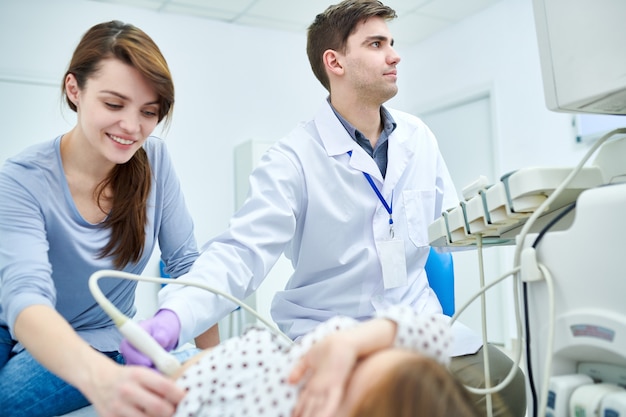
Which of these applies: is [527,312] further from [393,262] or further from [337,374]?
[393,262]

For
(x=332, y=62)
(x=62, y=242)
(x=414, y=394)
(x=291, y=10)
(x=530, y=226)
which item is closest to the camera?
(x=414, y=394)

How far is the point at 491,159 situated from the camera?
164 inches

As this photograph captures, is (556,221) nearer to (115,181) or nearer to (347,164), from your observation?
(347,164)

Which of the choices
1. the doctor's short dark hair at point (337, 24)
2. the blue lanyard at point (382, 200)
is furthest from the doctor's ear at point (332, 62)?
the blue lanyard at point (382, 200)

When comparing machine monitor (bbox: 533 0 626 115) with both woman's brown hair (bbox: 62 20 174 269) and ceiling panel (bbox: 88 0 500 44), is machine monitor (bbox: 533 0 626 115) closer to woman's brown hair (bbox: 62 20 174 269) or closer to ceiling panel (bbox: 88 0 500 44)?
woman's brown hair (bbox: 62 20 174 269)

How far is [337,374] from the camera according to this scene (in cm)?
57

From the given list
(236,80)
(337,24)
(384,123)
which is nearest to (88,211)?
(384,123)

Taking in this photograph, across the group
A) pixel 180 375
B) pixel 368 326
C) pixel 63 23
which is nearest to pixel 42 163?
pixel 180 375

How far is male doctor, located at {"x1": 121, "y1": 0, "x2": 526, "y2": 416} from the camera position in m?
1.29

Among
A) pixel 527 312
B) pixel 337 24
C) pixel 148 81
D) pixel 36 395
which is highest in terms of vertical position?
pixel 337 24

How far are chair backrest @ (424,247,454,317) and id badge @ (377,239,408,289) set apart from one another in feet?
0.66

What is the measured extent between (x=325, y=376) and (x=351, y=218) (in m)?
0.92

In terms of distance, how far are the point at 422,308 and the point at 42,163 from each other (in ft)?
3.31

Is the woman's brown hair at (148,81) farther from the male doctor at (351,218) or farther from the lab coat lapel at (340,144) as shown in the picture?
the lab coat lapel at (340,144)
